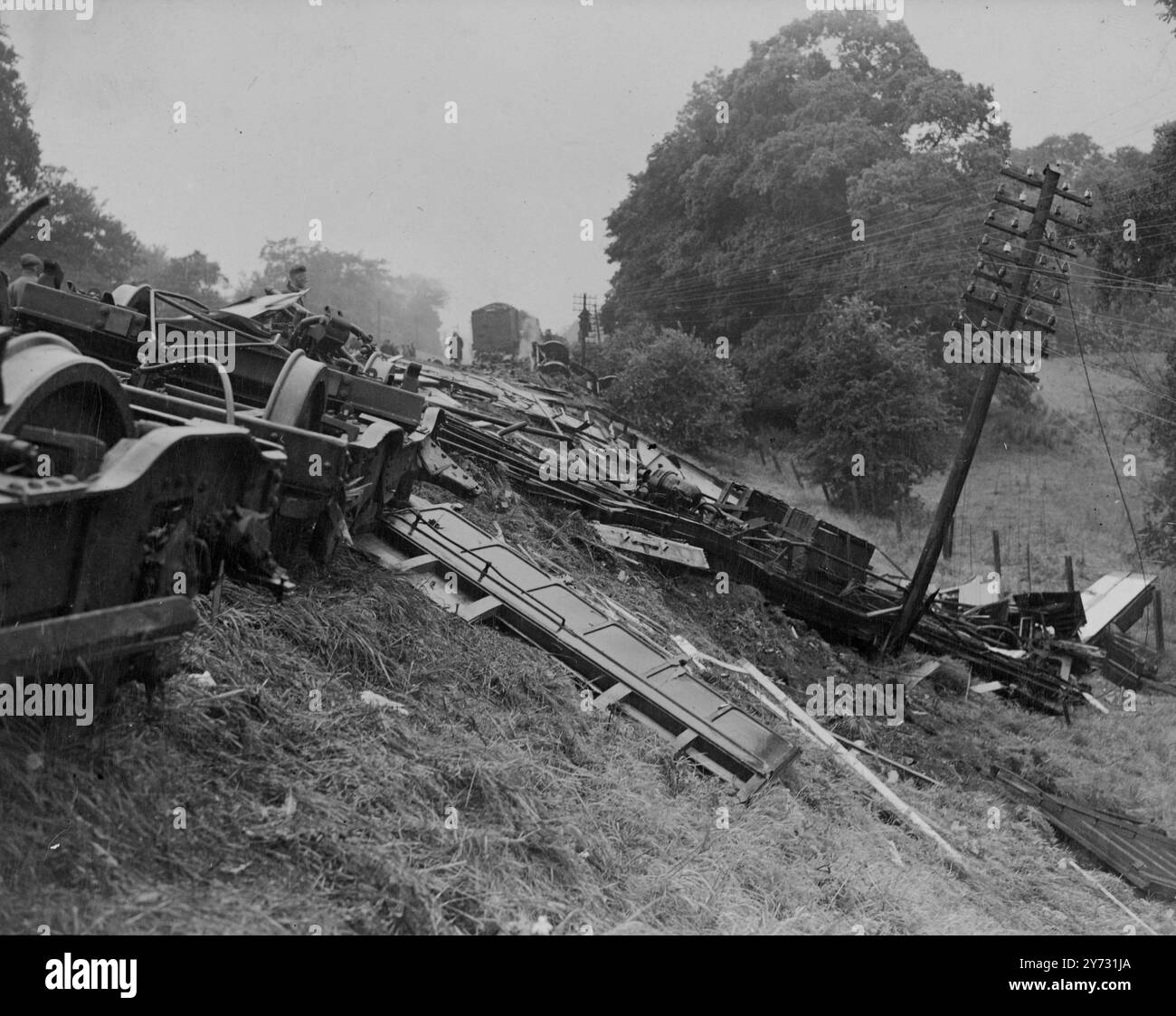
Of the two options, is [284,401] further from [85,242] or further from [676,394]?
[85,242]

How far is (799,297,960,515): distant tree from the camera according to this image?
23.3m

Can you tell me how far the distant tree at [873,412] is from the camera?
76.4 ft

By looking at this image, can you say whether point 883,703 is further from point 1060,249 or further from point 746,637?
point 1060,249

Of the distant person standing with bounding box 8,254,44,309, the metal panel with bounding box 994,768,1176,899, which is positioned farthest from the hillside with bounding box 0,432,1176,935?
the distant person standing with bounding box 8,254,44,309

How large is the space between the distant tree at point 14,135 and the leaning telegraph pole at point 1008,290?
12.8 metres

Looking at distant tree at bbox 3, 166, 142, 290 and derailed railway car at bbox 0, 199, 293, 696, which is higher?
distant tree at bbox 3, 166, 142, 290

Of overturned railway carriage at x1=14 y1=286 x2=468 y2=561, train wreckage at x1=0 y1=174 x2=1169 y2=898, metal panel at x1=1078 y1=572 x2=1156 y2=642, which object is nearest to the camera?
train wreckage at x1=0 y1=174 x2=1169 y2=898

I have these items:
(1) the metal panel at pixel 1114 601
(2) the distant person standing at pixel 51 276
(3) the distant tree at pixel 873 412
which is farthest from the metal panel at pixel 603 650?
(3) the distant tree at pixel 873 412

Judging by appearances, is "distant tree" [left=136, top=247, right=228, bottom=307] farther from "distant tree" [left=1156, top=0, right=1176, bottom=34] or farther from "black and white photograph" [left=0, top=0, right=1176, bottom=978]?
"distant tree" [left=1156, top=0, right=1176, bottom=34]

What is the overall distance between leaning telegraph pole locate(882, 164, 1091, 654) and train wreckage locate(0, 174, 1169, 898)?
822mm
